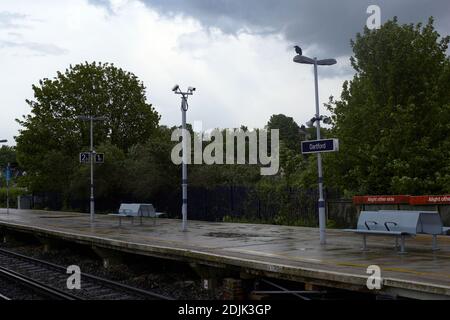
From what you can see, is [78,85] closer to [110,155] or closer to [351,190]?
[110,155]

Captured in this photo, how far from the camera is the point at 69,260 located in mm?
19125

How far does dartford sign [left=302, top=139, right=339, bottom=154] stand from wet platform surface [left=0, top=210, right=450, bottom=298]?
101 inches

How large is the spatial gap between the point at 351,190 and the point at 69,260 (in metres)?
11.9

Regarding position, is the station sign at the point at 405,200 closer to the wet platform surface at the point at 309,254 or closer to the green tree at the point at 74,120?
the wet platform surface at the point at 309,254

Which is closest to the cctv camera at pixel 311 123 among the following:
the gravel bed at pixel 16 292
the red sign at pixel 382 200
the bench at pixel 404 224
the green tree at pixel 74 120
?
the bench at pixel 404 224

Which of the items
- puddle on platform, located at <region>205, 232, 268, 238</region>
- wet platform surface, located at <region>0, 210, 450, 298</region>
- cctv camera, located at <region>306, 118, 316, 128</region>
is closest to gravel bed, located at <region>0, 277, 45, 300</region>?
wet platform surface, located at <region>0, 210, 450, 298</region>

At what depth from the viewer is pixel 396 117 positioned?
21.3 metres

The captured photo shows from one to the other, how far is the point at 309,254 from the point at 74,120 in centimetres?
3462

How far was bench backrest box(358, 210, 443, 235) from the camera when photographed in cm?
1251

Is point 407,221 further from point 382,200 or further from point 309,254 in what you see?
point 382,200

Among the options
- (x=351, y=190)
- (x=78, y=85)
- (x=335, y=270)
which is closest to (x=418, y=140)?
(x=351, y=190)

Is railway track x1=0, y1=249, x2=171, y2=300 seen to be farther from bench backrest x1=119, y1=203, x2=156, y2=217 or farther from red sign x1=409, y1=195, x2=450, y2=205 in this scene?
red sign x1=409, y1=195, x2=450, y2=205

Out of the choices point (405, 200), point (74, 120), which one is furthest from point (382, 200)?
point (74, 120)
